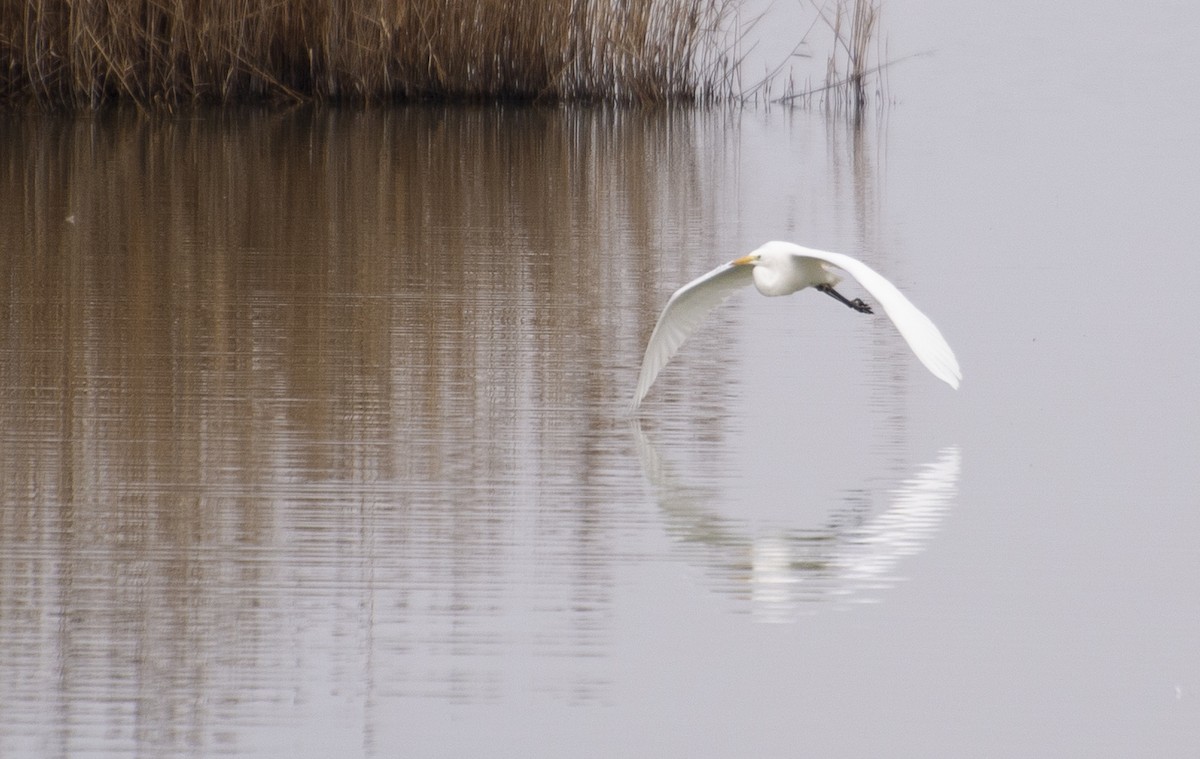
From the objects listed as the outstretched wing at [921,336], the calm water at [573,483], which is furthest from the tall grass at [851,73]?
the outstretched wing at [921,336]

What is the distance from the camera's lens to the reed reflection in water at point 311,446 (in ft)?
12.9

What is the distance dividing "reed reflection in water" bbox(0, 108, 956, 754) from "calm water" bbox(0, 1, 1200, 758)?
0.05 feet

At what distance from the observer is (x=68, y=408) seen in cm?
581

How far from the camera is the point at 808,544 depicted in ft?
15.7

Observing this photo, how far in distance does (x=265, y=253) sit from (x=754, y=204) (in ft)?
10.1

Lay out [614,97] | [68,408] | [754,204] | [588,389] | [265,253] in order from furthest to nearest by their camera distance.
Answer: [614,97] → [754,204] → [265,253] → [588,389] → [68,408]

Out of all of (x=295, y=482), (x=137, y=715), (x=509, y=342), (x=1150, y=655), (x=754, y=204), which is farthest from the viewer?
(x=754, y=204)

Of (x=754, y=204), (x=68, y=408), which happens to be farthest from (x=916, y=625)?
(x=754, y=204)

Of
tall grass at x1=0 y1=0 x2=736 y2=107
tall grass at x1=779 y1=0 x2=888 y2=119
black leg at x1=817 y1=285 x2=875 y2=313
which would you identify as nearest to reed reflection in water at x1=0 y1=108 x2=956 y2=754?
black leg at x1=817 y1=285 x2=875 y2=313

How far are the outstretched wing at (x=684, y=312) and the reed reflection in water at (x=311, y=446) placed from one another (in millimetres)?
162

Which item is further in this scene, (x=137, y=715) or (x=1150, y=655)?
(x=1150, y=655)

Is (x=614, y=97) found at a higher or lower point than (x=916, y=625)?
higher

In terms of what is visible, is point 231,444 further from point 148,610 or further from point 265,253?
point 265,253

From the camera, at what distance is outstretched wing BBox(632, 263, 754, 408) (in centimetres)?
605
